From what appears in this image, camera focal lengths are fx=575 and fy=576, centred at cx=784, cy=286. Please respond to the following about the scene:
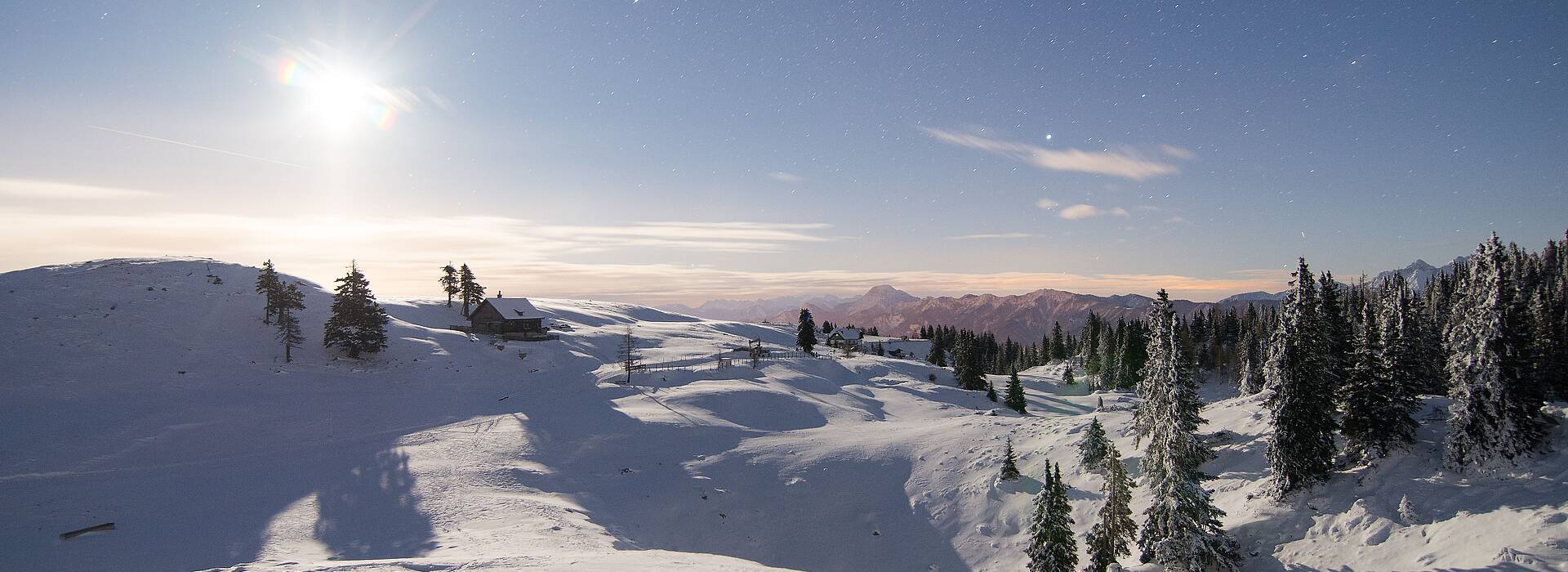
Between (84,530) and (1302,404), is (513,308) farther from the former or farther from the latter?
(1302,404)

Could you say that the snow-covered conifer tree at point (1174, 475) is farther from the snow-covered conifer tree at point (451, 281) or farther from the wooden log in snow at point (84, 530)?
the snow-covered conifer tree at point (451, 281)

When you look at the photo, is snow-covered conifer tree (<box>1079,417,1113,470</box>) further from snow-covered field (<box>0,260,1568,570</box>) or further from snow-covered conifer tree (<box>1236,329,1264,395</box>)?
snow-covered conifer tree (<box>1236,329,1264,395</box>)

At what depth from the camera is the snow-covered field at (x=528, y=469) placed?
21.5 m

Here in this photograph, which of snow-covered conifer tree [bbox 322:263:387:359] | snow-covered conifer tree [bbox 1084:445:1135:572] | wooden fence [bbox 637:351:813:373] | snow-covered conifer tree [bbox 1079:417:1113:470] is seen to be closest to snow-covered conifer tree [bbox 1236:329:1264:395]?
snow-covered conifer tree [bbox 1079:417:1113:470]

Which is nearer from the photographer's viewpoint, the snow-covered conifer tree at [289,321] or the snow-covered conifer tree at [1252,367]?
the snow-covered conifer tree at [289,321]

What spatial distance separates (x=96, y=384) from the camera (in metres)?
41.1

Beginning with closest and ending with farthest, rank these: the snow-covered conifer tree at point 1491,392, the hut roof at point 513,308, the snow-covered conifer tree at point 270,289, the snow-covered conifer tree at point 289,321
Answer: the snow-covered conifer tree at point 1491,392
the snow-covered conifer tree at point 289,321
the snow-covered conifer tree at point 270,289
the hut roof at point 513,308

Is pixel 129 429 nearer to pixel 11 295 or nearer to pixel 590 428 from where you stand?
pixel 590 428

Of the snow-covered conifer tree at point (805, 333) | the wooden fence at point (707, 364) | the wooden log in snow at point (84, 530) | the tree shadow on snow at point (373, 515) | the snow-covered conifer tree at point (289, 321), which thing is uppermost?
the snow-covered conifer tree at point (289, 321)

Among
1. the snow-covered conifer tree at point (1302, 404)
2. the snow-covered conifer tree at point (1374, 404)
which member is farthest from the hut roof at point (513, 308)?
the snow-covered conifer tree at point (1374, 404)

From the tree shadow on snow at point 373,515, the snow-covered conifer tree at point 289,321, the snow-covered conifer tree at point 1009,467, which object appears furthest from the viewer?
the snow-covered conifer tree at point 289,321

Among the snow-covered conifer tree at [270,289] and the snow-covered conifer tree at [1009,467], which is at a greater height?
the snow-covered conifer tree at [270,289]

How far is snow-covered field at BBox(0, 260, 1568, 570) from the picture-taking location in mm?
21469

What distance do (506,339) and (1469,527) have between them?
86127 millimetres
